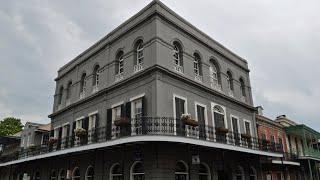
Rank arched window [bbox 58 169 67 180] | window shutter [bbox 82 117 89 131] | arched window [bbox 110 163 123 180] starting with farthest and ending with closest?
arched window [bbox 58 169 67 180] → window shutter [bbox 82 117 89 131] → arched window [bbox 110 163 123 180]

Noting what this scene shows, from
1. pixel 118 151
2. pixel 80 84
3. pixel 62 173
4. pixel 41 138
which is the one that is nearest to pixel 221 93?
pixel 118 151

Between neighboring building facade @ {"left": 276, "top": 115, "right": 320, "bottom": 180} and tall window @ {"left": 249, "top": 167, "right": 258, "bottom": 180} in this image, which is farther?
neighboring building facade @ {"left": 276, "top": 115, "right": 320, "bottom": 180}

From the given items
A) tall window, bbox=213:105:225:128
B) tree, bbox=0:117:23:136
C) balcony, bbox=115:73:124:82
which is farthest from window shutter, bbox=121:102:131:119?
tree, bbox=0:117:23:136

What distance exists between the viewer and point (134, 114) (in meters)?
14.1

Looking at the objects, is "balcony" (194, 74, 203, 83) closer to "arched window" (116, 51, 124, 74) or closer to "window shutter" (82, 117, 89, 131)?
"arched window" (116, 51, 124, 74)

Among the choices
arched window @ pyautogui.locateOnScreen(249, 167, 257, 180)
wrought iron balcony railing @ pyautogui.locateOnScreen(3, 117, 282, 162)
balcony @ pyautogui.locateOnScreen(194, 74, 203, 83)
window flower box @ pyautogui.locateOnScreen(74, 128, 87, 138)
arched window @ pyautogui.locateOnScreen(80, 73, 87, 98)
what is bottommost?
arched window @ pyautogui.locateOnScreen(249, 167, 257, 180)

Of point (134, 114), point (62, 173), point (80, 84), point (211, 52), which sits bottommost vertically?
point (62, 173)

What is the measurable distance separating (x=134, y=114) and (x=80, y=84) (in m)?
7.09

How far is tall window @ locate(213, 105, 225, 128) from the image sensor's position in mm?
16359

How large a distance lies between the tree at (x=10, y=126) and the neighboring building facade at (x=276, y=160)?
31928mm

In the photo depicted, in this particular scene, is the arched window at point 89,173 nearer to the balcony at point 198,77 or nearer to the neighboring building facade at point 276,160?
the balcony at point 198,77

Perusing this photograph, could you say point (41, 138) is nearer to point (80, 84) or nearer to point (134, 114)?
point (80, 84)

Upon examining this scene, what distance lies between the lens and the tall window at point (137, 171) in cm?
1280

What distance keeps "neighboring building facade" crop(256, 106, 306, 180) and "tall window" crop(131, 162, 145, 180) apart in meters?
8.50
